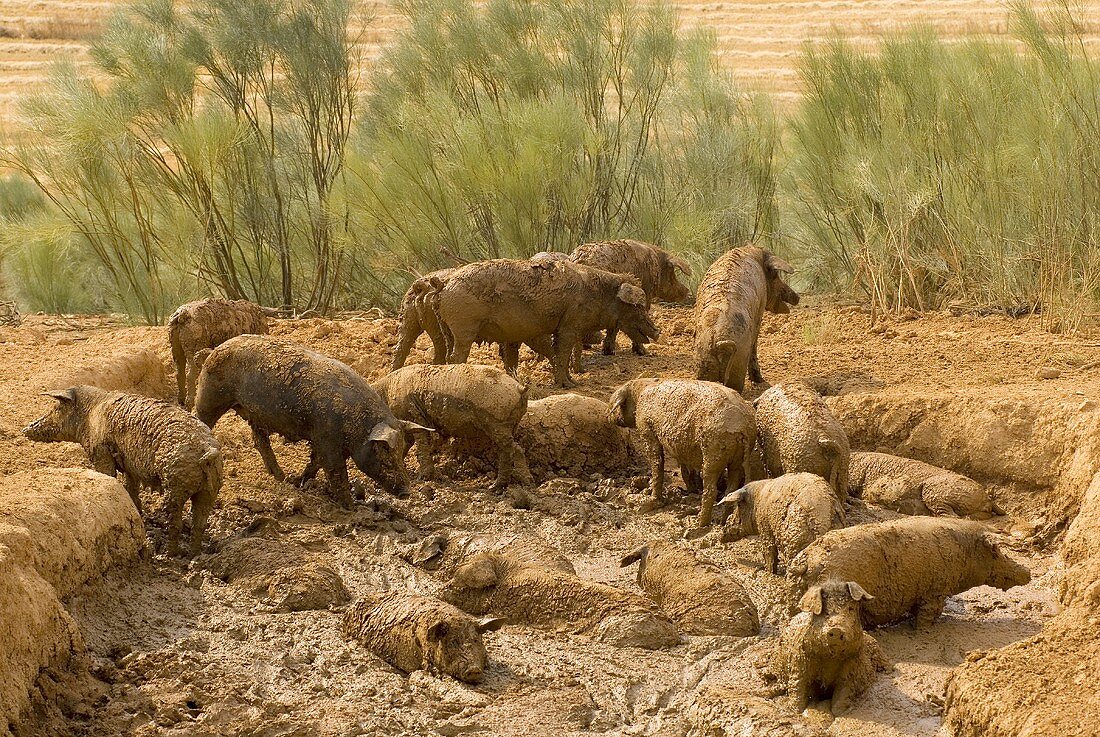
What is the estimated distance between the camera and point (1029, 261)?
13234 mm

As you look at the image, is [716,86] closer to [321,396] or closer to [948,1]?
[321,396]

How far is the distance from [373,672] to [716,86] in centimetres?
Result: 1340

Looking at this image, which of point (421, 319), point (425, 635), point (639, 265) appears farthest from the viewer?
point (639, 265)

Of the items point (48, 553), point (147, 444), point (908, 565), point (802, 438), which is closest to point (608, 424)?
point (802, 438)

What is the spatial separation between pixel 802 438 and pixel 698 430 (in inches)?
27.6

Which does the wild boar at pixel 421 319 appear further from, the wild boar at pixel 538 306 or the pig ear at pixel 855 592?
the pig ear at pixel 855 592

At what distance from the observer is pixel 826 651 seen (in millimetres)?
5906

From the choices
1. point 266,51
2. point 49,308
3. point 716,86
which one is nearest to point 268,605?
point 266,51

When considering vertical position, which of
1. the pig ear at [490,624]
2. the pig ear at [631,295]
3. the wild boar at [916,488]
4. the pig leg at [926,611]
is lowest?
the wild boar at [916,488]

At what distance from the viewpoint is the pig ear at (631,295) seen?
36.3 feet

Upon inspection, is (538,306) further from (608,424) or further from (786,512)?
(786,512)

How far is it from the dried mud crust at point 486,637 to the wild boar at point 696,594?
11 cm

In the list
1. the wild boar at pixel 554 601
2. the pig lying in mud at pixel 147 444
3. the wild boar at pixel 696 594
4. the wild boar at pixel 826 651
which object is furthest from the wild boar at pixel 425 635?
the pig lying in mud at pixel 147 444

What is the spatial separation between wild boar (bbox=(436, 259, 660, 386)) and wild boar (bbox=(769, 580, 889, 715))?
16.3ft
